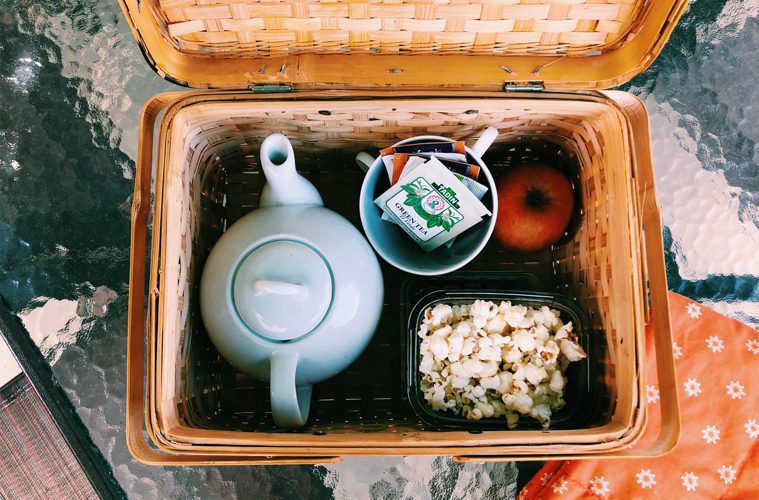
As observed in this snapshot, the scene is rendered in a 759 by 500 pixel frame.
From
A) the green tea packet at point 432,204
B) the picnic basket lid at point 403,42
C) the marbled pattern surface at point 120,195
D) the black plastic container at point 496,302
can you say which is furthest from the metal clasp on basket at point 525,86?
the marbled pattern surface at point 120,195

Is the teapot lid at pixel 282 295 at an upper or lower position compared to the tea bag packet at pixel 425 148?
lower

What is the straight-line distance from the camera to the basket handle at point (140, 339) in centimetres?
56

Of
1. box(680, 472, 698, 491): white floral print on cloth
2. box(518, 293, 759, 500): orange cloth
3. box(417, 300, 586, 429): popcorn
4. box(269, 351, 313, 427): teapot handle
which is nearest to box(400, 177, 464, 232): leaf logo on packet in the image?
box(417, 300, 586, 429): popcorn

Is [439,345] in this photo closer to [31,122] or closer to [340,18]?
[340,18]

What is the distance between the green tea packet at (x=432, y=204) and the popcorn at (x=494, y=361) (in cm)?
10

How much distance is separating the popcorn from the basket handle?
0.16m

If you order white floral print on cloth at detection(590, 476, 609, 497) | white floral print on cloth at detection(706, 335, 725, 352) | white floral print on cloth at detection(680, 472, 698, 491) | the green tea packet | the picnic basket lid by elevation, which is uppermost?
the picnic basket lid

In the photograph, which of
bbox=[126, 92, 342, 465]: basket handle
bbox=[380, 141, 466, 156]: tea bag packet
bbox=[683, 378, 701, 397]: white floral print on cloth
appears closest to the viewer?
bbox=[126, 92, 342, 465]: basket handle

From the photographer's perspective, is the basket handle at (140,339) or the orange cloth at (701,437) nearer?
the basket handle at (140,339)

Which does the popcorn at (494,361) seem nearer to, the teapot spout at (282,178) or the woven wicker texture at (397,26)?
the teapot spout at (282,178)

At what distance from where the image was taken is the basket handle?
0.56 m

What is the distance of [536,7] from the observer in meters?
0.60

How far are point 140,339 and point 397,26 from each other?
17.6 inches

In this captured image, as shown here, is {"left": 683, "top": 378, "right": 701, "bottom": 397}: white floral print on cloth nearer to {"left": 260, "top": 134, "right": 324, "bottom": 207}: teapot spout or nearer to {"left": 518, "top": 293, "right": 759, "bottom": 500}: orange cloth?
{"left": 518, "top": 293, "right": 759, "bottom": 500}: orange cloth
